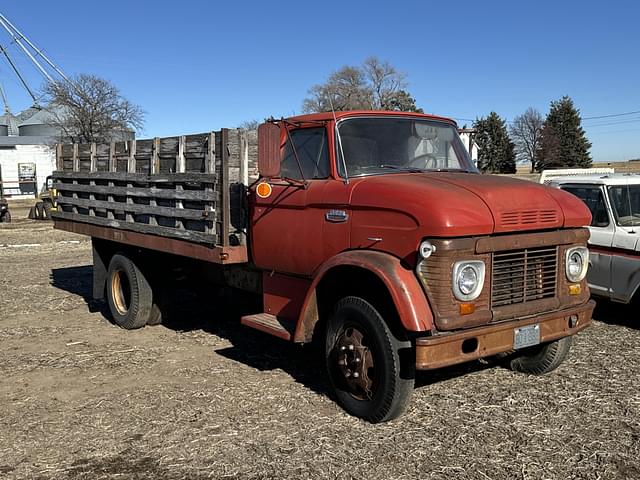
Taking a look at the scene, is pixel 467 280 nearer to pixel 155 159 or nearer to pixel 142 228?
pixel 155 159

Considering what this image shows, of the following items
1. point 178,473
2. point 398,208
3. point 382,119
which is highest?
point 382,119

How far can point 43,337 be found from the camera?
7.76 metres

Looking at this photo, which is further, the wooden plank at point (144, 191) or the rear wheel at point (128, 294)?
the rear wheel at point (128, 294)

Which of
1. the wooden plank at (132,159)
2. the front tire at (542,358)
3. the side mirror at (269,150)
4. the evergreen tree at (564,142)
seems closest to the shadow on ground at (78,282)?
the wooden plank at (132,159)

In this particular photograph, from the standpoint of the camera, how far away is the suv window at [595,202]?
752 centimetres

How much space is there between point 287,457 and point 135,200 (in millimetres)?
4024

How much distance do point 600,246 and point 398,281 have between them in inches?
161

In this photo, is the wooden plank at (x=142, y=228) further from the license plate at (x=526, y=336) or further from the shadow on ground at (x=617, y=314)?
the shadow on ground at (x=617, y=314)

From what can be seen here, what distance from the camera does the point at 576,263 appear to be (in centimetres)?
499

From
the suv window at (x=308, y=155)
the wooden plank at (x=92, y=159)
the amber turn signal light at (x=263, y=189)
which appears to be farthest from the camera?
the wooden plank at (x=92, y=159)

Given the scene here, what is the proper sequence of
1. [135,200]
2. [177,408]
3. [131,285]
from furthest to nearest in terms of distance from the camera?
[131,285], [135,200], [177,408]

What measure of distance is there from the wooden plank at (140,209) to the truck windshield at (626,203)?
4589mm

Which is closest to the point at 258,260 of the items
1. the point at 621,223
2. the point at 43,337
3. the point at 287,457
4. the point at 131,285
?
the point at 287,457

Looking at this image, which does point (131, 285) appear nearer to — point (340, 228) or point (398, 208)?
point (340, 228)
